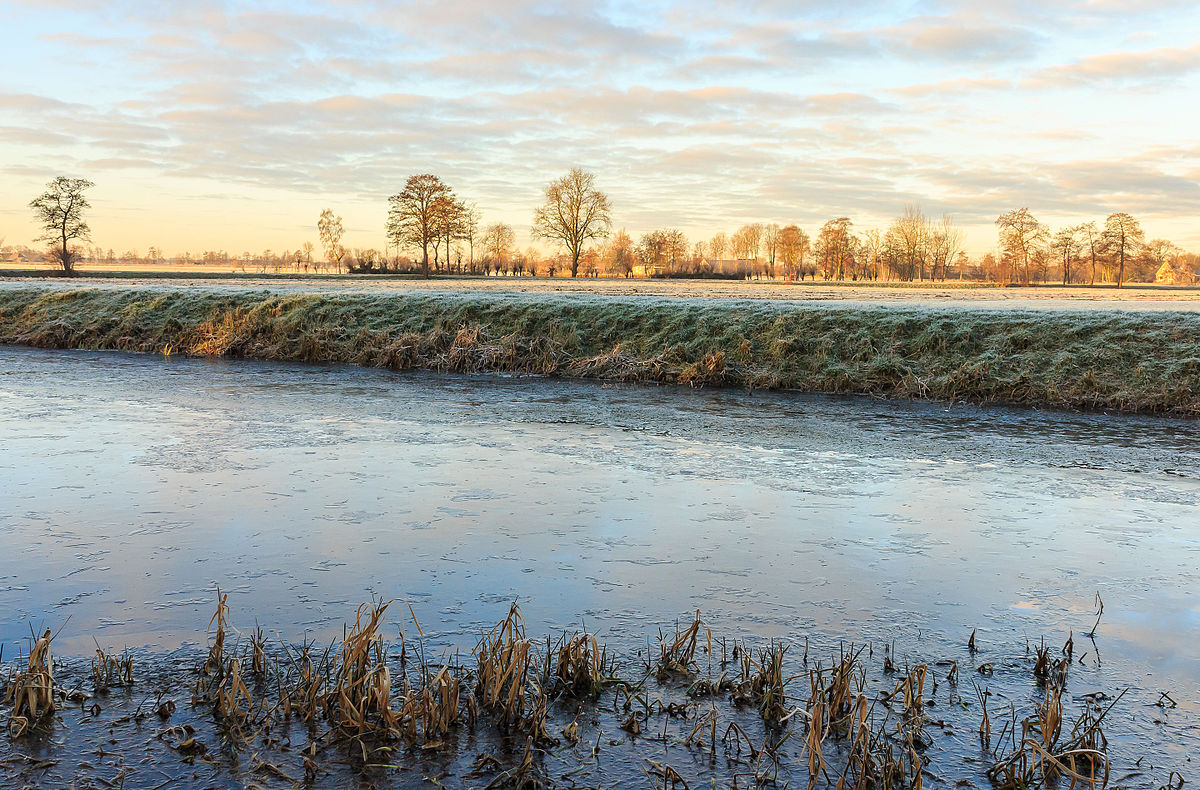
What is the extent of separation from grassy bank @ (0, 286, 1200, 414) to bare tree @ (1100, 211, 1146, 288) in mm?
80948

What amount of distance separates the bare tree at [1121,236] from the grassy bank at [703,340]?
80948 mm

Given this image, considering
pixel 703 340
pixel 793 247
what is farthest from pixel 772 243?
pixel 703 340

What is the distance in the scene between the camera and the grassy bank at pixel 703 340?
50.0 feet

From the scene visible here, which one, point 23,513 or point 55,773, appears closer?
point 55,773

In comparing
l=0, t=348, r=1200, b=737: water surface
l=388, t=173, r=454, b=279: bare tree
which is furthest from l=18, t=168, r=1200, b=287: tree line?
l=0, t=348, r=1200, b=737: water surface

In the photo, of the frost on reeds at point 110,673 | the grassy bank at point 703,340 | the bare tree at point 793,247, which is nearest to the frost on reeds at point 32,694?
the frost on reeds at point 110,673

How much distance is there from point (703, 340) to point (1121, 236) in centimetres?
8660

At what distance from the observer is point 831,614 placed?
17.5 feet

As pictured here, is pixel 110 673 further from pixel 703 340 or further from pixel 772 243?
pixel 772 243

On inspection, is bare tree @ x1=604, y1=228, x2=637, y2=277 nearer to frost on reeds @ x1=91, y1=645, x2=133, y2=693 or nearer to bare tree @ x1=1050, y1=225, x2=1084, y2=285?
bare tree @ x1=1050, y1=225, x2=1084, y2=285

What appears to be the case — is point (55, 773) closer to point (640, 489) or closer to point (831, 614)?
point (831, 614)

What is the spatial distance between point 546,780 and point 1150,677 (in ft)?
10.4

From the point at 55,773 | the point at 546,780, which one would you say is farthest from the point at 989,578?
the point at 55,773

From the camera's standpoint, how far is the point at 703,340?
18.0 m
